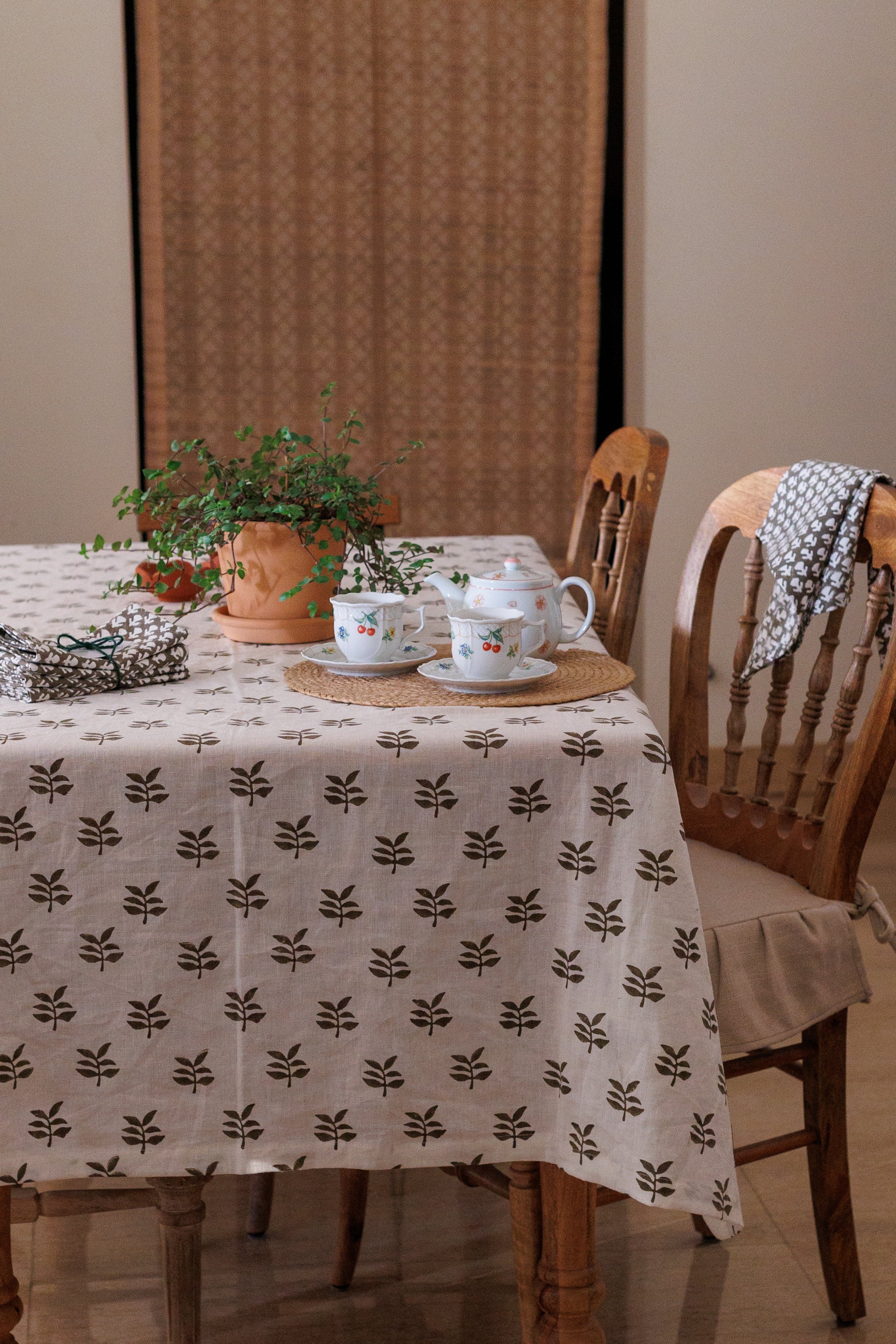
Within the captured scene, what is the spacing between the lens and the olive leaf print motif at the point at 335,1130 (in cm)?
101

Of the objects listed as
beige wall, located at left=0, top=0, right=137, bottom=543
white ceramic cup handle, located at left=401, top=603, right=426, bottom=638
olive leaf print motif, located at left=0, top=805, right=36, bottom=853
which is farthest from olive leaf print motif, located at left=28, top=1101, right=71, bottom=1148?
beige wall, located at left=0, top=0, right=137, bottom=543

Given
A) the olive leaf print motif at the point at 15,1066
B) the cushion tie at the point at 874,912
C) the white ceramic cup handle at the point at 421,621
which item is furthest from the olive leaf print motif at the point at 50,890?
the cushion tie at the point at 874,912

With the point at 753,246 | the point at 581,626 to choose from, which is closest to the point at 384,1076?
the point at 581,626

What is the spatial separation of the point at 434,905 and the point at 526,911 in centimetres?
7

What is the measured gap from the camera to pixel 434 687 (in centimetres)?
112

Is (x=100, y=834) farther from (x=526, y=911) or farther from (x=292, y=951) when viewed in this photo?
(x=526, y=911)

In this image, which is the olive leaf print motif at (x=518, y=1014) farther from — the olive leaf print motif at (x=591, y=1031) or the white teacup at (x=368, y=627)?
the white teacup at (x=368, y=627)

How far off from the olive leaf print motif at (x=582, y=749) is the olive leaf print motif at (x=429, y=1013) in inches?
8.6

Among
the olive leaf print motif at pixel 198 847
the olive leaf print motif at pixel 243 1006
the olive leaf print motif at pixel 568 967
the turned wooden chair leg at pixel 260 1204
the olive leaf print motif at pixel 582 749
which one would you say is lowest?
the turned wooden chair leg at pixel 260 1204

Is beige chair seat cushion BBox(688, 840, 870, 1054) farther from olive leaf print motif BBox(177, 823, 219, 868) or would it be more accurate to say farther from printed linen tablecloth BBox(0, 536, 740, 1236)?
olive leaf print motif BBox(177, 823, 219, 868)

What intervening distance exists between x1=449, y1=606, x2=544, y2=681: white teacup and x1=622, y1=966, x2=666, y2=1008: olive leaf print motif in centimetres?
28

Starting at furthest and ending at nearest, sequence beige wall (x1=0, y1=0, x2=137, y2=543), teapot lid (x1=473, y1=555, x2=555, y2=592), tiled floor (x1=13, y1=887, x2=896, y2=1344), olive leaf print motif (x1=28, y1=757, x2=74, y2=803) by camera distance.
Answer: beige wall (x1=0, y1=0, x2=137, y2=543) < tiled floor (x1=13, y1=887, x2=896, y2=1344) < teapot lid (x1=473, y1=555, x2=555, y2=592) < olive leaf print motif (x1=28, y1=757, x2=74, y2=803)

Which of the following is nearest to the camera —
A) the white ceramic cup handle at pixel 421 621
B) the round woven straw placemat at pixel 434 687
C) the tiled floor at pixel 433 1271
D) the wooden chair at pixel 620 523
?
the round woven straw placemat at pixel 434 687

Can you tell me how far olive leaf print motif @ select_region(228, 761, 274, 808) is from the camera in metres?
0.96
